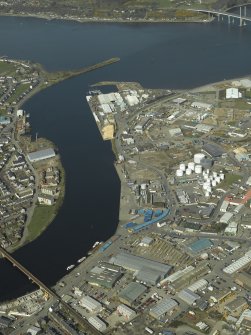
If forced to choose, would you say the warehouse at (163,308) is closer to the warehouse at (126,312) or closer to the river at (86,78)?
the warehouse at (126,312)

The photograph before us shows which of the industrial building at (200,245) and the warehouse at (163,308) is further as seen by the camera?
the industrial building at (200,245)

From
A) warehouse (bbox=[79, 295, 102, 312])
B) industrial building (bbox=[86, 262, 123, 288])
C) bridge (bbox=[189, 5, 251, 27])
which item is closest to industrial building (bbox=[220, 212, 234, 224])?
industrial building (bbox=[86, 262, 123, 288])

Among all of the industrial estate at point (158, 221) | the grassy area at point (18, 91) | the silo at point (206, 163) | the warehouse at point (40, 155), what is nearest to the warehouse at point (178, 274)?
the industrial estate at point (158, 221)

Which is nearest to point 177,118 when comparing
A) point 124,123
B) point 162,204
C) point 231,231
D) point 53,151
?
point 124,123

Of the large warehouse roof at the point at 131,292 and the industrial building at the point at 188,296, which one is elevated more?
the large warehouse roof at the point at 131,292

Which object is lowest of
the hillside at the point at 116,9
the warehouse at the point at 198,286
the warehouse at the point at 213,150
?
the warehouse at the point at 198,286

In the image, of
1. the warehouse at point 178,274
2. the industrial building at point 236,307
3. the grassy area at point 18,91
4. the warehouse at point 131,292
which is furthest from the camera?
the grassy area at point 18,91

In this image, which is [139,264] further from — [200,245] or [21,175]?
[21,175]
